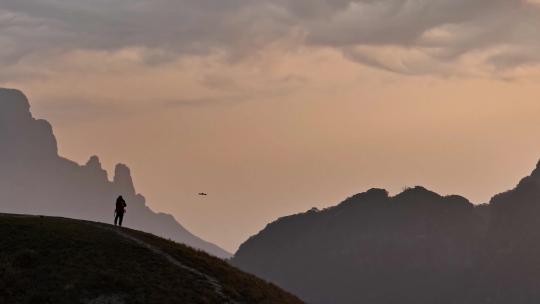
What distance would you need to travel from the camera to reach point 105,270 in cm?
4350

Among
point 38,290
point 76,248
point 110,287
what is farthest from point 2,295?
point 76,248

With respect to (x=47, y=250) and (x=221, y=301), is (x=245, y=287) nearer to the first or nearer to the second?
(x=221, y=301)

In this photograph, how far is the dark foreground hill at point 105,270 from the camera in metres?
39.9

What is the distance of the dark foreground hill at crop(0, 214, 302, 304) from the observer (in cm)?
3994

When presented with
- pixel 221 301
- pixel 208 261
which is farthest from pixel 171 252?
pixel 221 301

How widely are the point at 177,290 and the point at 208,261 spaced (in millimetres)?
10389

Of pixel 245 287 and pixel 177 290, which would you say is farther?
pixel 245 287

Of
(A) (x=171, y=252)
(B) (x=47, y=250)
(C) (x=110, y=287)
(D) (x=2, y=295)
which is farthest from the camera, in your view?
(A) (x=171, y=252)

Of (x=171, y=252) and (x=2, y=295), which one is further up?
(x=171, y=252)

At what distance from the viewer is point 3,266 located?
4191 centimetres

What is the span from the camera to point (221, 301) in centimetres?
4288

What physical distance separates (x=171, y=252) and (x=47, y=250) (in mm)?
9438

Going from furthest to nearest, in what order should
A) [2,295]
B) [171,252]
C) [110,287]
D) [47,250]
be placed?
1. [171,252]
2. [47,250]
3. [110,287]
4. [2,295]

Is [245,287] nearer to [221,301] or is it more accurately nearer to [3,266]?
[221,301]
